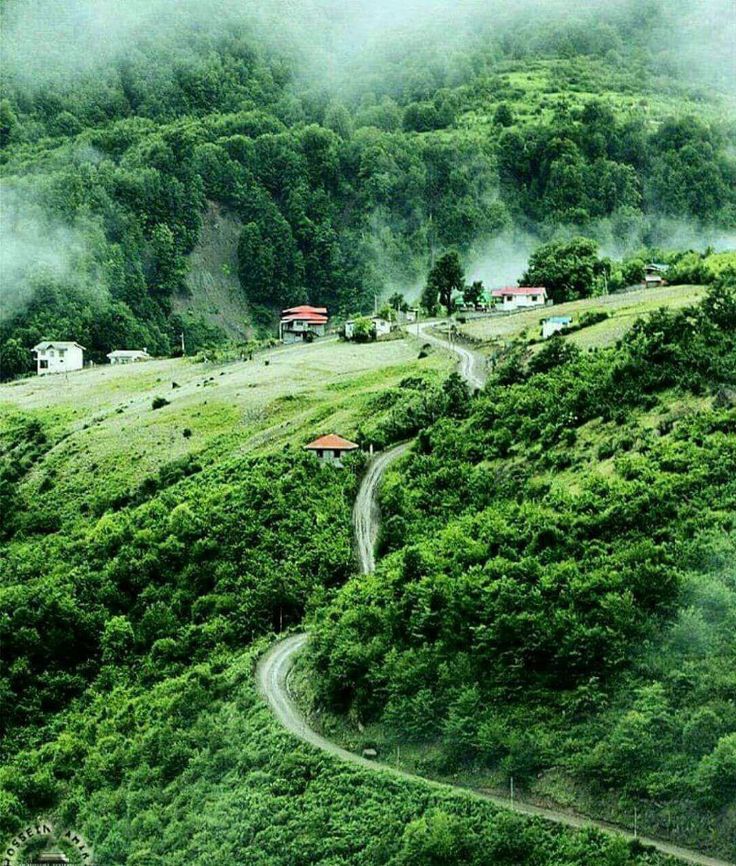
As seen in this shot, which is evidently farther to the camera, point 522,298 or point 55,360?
point 55,360

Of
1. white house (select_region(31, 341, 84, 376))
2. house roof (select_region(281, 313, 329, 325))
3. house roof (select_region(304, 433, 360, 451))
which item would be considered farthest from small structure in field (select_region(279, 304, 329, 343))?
house roof (select_region(304, 433, 360, 451))

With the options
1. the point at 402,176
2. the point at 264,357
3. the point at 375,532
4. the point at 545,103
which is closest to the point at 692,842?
the point at 375,532

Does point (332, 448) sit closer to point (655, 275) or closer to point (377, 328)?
point (377, 328)

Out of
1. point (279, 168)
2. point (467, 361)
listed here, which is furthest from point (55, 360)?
point (279, 168)

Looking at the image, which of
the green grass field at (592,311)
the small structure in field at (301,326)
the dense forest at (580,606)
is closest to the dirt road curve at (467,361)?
the green grass field at (592,311)

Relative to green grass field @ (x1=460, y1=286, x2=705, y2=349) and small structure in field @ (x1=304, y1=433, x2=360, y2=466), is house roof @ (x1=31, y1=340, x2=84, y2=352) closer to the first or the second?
green grass field @ (x1=460, y1=286, x2=705, y2=349)

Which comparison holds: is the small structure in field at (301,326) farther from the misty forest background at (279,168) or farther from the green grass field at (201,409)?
the misty forest background at (279,168)
